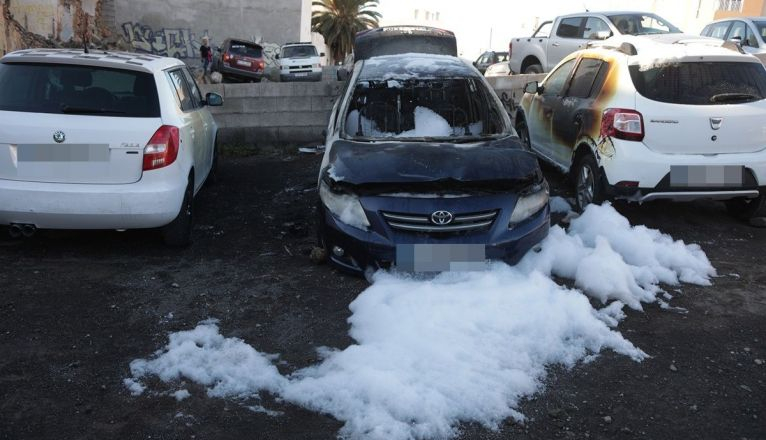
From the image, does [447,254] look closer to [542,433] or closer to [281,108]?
[542,433]

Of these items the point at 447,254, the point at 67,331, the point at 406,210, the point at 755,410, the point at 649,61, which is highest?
the point at 649,61

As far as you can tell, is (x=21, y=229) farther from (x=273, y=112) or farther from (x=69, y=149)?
(x=273, y=112)

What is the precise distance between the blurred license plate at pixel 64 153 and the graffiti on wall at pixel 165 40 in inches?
1121

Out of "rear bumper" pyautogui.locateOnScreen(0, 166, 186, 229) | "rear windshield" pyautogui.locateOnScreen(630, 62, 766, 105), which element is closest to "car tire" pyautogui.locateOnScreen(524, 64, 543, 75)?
"rear windshield" pyautogui.locateOnScreen(630, 62, 766, 105)

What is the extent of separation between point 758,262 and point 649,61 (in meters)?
2.00

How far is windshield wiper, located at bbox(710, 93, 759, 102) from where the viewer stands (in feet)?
18.1

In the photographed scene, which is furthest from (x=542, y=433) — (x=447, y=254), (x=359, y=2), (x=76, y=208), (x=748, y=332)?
(x=359, y=2)

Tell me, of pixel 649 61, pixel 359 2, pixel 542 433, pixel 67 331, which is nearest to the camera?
pixel 542 433

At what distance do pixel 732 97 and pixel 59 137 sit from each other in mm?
5588

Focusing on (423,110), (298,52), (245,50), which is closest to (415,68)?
(423,110)

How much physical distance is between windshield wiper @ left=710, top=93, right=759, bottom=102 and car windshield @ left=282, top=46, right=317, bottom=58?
21728 millimetres

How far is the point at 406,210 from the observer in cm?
421

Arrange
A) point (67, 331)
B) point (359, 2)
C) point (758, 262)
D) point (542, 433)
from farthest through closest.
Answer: point (359, 2) < point (758, 262) < point (67, 331) < point (542, 433)

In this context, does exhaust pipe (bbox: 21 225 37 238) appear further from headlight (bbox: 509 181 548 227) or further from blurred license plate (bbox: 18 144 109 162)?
headlight (bbox: 509 181 548 227)
